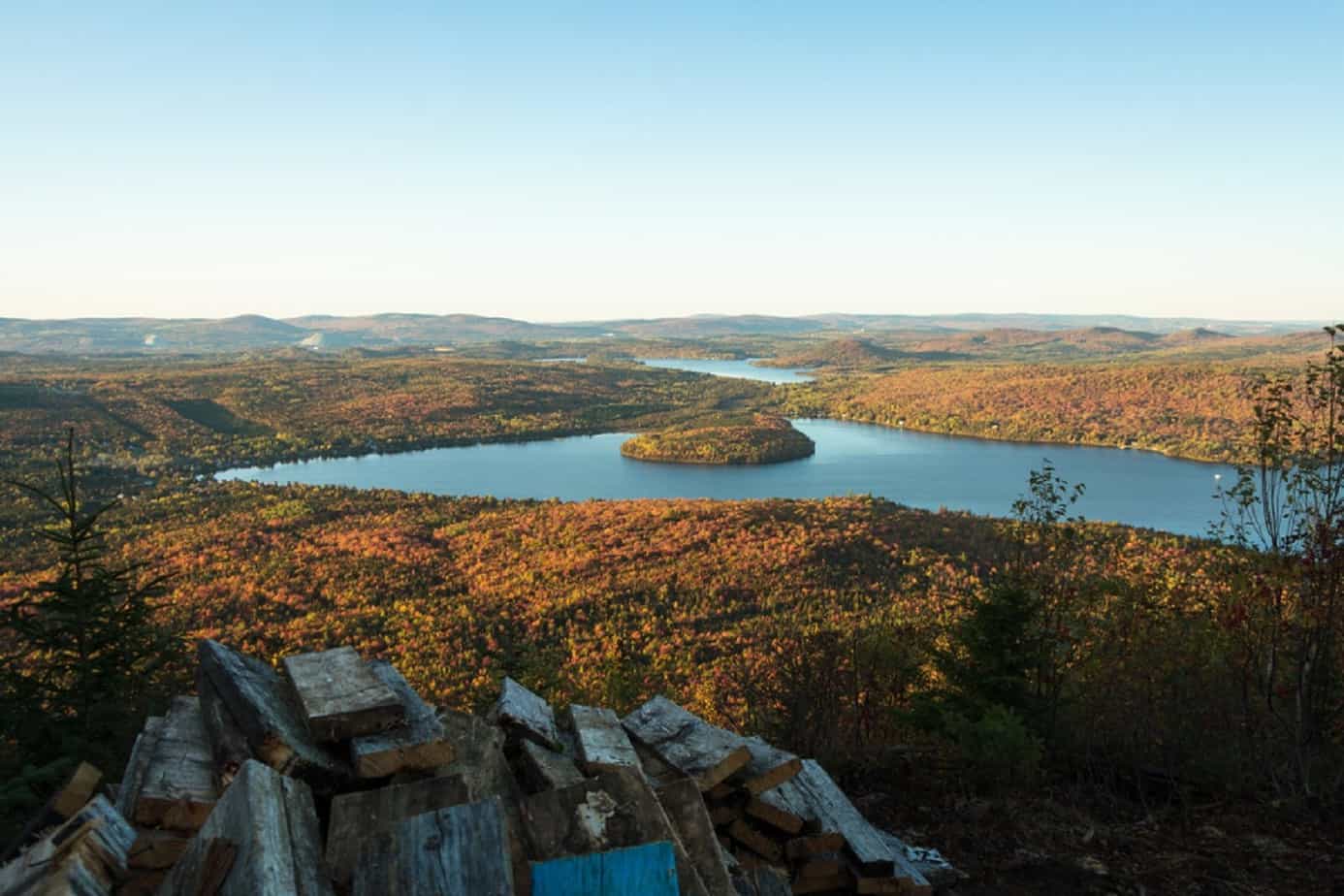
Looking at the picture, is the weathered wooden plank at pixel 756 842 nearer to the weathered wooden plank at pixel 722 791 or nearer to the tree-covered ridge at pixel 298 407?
the weathered wooden plank at pixel 722 791

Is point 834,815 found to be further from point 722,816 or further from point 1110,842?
point 1110,842

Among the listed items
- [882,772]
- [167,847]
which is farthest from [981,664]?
[167,847]

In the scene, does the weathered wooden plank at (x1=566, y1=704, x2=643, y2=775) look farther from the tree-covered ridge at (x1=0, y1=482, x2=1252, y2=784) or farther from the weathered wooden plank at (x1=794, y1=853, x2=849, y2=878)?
the tree-covered ridge at (x1=0, y1=482, x2=1252, y2=784)

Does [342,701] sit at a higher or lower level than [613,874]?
higher

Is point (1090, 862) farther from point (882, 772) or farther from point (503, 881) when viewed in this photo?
point (503, 881)

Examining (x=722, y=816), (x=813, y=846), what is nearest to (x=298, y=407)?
(x=722, y=816)

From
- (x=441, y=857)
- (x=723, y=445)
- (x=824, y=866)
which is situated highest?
(x=441, y=857)

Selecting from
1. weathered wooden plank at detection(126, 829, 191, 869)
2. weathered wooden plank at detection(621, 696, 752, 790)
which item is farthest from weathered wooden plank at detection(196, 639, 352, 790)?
weathered wooden plank at detection(621, 696, 752, 790)
